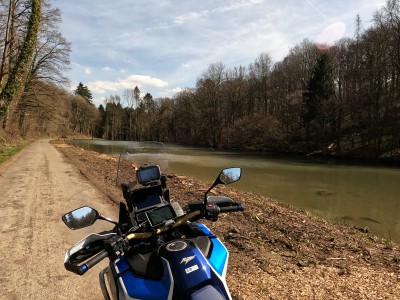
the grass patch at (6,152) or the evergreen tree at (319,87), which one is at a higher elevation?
the evergreen tree at (319,87)

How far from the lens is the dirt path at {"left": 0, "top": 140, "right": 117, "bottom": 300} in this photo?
4.21 meters

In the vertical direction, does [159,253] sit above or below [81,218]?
below

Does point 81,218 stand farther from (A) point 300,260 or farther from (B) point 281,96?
(B) point 281,96

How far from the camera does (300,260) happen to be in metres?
5.04

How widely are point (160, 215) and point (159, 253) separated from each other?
0.53 metres

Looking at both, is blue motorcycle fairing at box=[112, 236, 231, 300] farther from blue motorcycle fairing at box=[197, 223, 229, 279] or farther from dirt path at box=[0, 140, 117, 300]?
dirt path at box=[0, 140, 117, 300]

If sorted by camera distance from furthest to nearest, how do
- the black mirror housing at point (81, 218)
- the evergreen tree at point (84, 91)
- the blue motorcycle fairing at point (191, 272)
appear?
the evergreen tree at point (84, 91)
the black mirror housing at point (81, 218)
the blue motorcycle fairing at point (191, 272)

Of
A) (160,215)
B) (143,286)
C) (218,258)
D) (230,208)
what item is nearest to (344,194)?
(230,208)

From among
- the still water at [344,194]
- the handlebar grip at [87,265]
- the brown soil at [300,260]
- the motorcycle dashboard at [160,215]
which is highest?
the motorcycle dashboard at [160,215]

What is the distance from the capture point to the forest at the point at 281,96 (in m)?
24.8

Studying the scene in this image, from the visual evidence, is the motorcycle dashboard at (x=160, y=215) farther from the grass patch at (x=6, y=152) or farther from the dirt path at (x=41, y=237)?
the grass patch at (x=6, y=152)

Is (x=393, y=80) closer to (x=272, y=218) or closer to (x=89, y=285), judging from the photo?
(x=272, y=218)

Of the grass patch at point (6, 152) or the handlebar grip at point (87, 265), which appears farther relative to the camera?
the grass patch at point (6, 152)

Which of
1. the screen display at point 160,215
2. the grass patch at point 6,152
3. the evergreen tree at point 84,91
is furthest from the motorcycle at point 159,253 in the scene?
the evergreen tree at point 84,91
